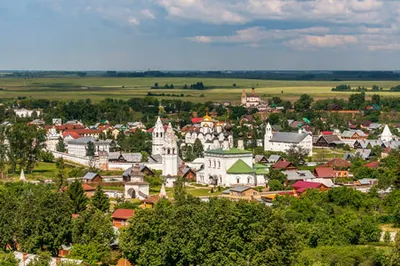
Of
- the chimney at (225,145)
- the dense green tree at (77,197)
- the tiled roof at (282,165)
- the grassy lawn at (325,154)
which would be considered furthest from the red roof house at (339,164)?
the dense green tree at (77,197)

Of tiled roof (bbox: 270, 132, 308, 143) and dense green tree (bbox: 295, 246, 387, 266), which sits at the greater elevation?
dense green tree (bbox: 295, 246, 387, 266)

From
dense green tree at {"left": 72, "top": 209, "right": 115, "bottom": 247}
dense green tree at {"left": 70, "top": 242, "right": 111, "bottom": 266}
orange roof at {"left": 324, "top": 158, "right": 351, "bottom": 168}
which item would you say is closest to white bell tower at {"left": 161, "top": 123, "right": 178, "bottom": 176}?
orange roof at {"left": 324, "top": 158, "right": 351, "bottom": 168}

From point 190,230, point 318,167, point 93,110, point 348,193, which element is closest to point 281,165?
point 318,167

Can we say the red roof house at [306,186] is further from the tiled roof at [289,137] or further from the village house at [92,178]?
the tiled roof at [289,137]

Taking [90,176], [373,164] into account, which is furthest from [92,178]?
[373,164]

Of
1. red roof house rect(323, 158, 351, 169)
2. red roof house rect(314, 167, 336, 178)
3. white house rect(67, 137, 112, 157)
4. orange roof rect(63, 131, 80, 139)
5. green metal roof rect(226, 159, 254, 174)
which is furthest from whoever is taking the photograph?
orange roof rect(63, 131, 80, 139)

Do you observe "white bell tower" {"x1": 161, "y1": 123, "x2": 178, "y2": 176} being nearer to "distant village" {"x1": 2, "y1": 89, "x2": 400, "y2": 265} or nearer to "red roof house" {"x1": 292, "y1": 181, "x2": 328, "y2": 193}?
"distant village" {"x1": 2, "y1": 89, "x2": 400, "y2": 265}
